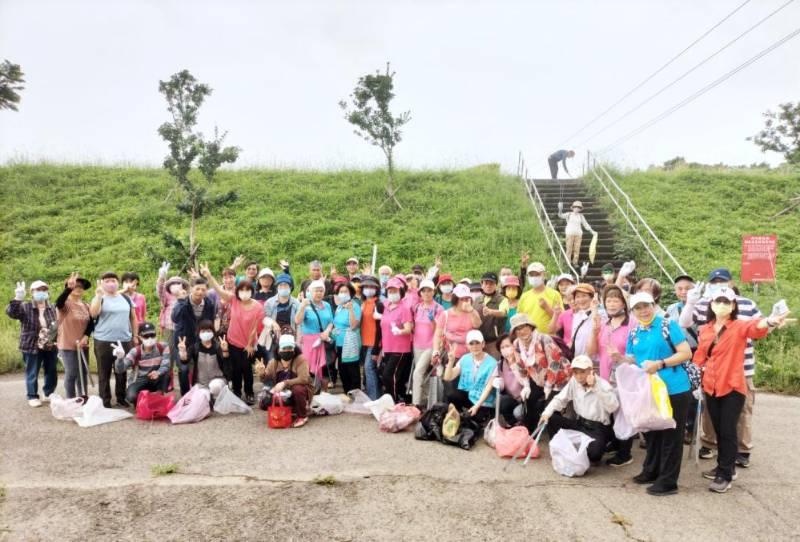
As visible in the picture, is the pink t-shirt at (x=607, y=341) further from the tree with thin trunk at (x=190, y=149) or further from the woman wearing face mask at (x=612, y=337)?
the tree with thin trunk at (x=190, y=149)

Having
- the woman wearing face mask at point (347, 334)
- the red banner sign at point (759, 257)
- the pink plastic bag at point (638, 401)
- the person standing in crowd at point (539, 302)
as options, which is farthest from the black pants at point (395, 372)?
the red banner sign at point (759, 257)

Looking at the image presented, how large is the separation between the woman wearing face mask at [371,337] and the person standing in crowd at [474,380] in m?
1.41

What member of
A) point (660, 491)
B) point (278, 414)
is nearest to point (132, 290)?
point (278, 414)

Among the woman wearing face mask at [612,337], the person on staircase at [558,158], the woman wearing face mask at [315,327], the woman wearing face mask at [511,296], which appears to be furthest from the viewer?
the person on staircase at [558,158]

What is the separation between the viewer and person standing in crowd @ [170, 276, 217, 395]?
24.2 feet

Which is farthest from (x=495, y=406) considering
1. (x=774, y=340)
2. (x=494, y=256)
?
(x=494, y=256)

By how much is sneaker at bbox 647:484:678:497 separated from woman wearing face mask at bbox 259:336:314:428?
4047 millimetres

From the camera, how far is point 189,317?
7.46 m

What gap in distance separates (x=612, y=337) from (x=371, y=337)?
3467mm

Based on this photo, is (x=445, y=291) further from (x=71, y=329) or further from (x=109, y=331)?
(x=71, y=329)

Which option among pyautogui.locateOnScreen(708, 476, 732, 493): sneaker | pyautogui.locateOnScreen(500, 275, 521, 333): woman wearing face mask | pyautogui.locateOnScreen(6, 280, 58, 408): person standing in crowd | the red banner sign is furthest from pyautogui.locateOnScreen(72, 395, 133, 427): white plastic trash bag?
the red banner sign

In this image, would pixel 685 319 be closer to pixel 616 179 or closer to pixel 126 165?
pixel 616 179

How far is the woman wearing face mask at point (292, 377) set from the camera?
6758 mm

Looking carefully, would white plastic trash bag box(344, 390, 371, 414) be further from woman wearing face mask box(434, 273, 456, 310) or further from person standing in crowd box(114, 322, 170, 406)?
person standing in crowd box(114, 322, 170, 406)
